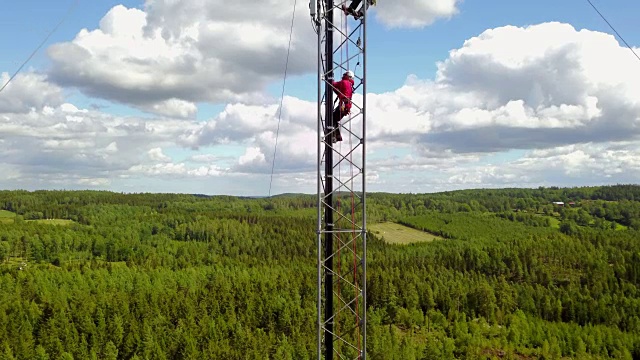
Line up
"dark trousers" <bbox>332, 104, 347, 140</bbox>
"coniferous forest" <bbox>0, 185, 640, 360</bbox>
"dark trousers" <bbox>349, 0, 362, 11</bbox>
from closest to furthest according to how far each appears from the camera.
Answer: "dark trousers" <bbox>332, 104, 347, 140</bbox> < "dark trousers" <bbox>349, 0, 362, 11</bbox> < "coniferous forest" <bbox>0, 185, 640, 360</bbox>

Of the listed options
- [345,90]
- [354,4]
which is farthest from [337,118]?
[354,4]

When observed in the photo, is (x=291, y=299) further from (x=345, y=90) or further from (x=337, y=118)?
(x=345, y=90)

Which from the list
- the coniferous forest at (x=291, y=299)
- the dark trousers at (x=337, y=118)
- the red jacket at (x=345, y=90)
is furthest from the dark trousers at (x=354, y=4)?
the coniferous forest at (x=291, y=299)

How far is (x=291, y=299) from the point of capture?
86.9 m

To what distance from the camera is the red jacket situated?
17359mm

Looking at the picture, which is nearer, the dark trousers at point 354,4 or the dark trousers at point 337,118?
the dark trousers at point 337,118

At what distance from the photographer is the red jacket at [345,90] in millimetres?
17359

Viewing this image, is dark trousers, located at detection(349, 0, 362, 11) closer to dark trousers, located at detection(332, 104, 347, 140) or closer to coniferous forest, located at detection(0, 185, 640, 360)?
dark trousers, located at detection(332, 104, 347, 140)

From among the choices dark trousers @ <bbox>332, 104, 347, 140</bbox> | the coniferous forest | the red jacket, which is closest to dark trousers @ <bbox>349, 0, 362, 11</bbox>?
the red jacket

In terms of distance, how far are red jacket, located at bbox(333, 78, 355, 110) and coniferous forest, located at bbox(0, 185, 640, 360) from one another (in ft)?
158

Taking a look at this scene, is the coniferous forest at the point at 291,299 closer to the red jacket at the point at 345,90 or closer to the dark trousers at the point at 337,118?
the dark trousers at the point at 337,118

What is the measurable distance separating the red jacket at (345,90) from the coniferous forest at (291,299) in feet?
158

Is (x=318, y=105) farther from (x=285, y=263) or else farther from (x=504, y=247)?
(x=504, y=247)

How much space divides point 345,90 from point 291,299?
74618 mm
